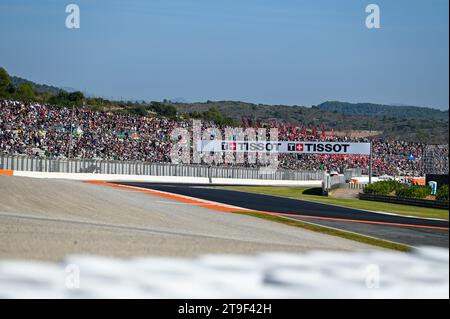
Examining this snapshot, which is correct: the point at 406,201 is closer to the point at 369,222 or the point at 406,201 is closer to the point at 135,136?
the point at 369,222

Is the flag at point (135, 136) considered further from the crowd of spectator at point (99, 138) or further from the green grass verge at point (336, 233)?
the green grass verge at point (336, 233)

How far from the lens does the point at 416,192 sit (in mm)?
35156

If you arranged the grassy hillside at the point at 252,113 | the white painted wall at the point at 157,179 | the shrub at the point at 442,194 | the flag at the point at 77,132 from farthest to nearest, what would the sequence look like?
the grassy hillside at the point at 252,113 → the flag at the point at 77,132 → the white painted wall at the point at 157,179 → the shrub at the point at 442,194

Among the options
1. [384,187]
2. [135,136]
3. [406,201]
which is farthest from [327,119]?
[406,201]

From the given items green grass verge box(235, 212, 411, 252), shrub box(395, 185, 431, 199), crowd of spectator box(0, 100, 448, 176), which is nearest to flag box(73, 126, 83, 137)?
crowd of spectator box(0, 100, 448, 176)

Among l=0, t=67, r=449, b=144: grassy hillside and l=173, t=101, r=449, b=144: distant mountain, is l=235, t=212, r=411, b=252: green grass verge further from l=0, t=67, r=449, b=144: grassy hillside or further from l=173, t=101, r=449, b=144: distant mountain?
l=173, t=101, r=449, b=144: distant mountain

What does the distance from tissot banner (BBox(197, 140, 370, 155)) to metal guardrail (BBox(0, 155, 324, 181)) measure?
94.1 inches

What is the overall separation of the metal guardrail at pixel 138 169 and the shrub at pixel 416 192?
67.5 ft

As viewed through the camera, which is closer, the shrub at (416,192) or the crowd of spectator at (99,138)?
the shrub at (416,192)

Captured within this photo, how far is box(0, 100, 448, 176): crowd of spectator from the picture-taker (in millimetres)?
49384

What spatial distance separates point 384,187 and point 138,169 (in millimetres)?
19636

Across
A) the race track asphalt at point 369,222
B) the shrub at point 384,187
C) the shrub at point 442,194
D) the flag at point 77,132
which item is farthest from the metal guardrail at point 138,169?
the shrub at point 442,194

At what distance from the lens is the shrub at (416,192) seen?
35.0 metres
